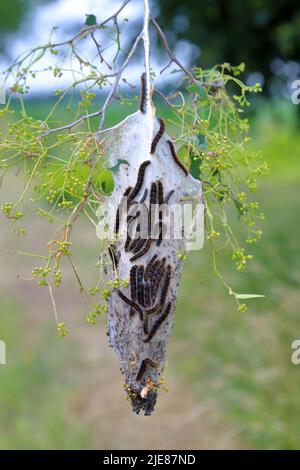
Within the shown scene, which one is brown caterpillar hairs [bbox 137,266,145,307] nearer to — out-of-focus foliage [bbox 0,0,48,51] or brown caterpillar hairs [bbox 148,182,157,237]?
brown caterpillar hairs [bbox 148,182,157,237]

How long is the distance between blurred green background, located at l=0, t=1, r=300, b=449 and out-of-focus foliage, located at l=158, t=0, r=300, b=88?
0.73 feet

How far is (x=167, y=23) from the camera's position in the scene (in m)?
5.46

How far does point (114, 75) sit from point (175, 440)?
4875 mm

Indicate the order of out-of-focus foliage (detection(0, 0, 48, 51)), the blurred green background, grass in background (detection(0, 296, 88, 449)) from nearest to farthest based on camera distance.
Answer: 1. the blurred green background
2. grass in background (detection(0, 296, 88, 449))
3. out-of-focus foliage (detection(0, 0, 48, 51))

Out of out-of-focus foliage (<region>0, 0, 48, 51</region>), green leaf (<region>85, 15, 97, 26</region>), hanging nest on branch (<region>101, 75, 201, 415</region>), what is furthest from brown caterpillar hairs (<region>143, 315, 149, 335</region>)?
out-of-focus foliage (<region>0, 0, 48, 51</region>)

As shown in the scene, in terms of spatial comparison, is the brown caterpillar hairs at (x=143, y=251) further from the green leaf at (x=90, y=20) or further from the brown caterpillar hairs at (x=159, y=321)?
the green leaf at (x=90, y=20)

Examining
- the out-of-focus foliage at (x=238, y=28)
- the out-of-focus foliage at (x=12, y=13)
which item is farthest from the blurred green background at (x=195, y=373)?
the out-of-focus foliage at (x=12, y=13)

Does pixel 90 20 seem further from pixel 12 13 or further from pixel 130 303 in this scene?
pixel 12 13

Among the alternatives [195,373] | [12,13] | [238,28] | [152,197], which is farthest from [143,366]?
[12,13]

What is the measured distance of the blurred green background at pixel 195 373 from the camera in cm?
500

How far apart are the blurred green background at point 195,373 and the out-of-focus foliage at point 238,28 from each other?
222 millimetres

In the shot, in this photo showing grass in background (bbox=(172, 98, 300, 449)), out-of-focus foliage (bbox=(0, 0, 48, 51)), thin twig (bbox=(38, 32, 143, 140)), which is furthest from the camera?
out-of-focus foliage (bbox=(0, 0, 48, 51))

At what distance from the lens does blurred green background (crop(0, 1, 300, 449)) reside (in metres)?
5.00

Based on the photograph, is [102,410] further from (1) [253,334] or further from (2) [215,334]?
(1) [253,334]
